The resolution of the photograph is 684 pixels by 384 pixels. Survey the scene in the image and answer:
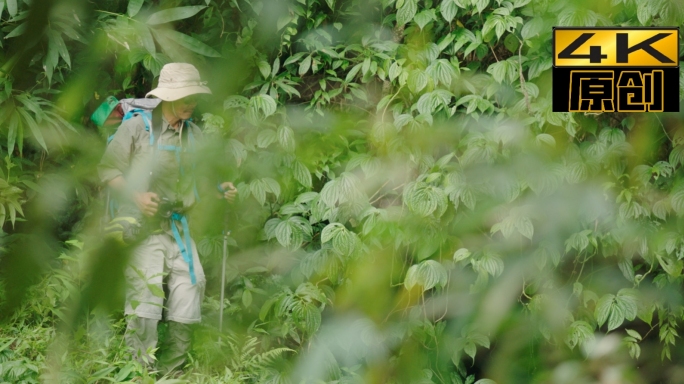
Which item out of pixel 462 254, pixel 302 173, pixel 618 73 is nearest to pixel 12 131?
pixel 302 173

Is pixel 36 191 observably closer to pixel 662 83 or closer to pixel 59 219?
pixel 59 219

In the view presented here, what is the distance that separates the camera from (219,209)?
253 mm

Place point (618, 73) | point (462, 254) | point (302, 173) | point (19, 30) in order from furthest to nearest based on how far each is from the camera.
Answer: point (462, 254), point (618, 73), point (302, 173), point (19, 30)

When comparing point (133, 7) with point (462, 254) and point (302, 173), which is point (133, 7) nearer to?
point (302, 173)

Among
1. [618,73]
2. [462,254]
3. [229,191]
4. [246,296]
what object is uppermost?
[229,191]

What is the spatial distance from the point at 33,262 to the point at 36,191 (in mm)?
21

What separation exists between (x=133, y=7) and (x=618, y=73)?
101 centimetres

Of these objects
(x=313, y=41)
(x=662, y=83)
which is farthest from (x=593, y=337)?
(x=313, y=41)

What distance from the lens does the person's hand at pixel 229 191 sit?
0.28m

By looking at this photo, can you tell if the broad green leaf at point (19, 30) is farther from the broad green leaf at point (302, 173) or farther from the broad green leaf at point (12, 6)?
the broad green leaf at point (302, 173)

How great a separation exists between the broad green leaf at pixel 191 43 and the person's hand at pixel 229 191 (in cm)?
4

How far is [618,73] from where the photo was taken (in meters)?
1.15

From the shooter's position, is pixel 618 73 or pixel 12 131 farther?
pixel 618 73

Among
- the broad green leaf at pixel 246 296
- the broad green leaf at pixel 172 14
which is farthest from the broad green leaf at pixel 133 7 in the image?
the broad green leaf at pixel 246 296
